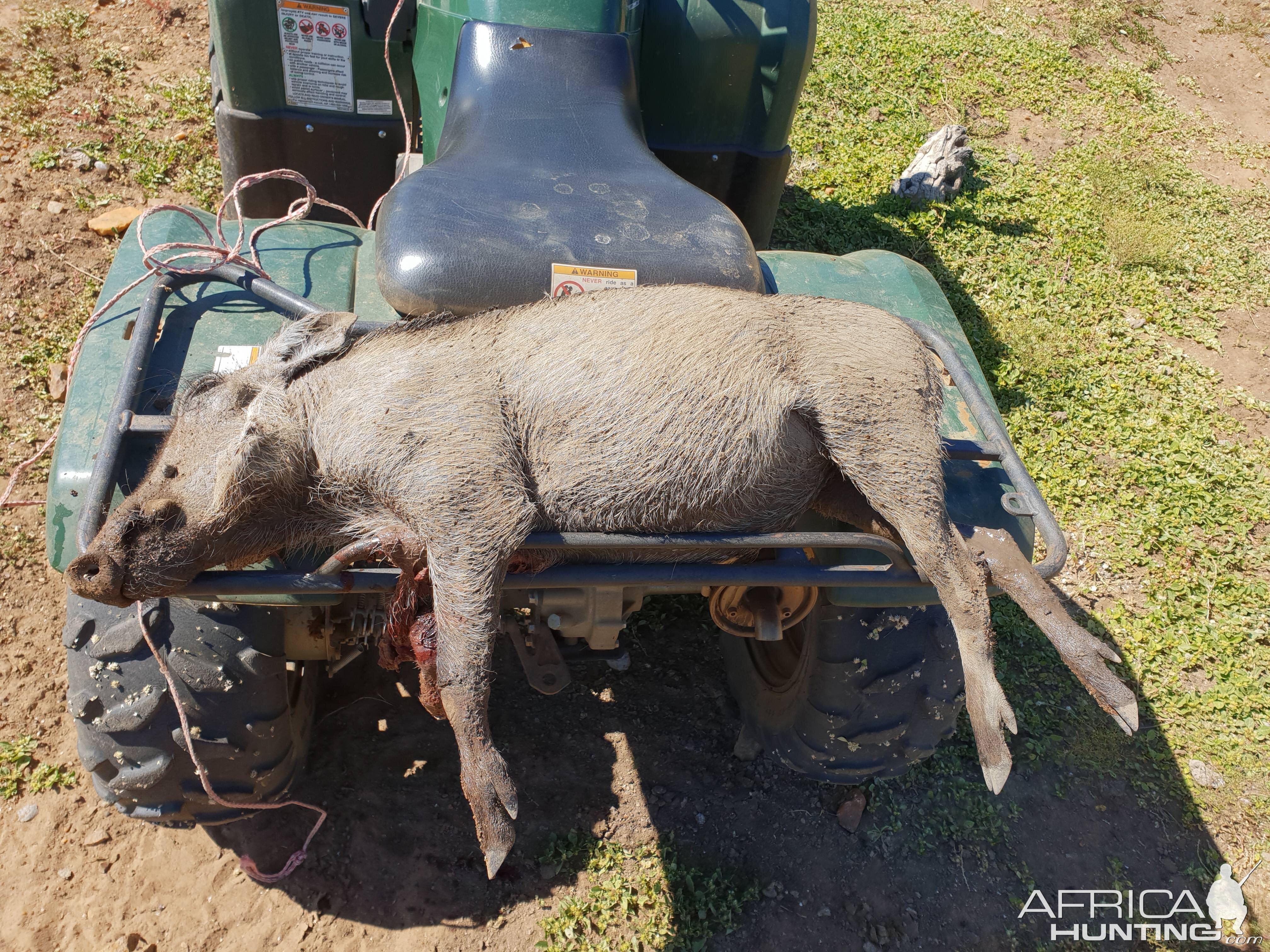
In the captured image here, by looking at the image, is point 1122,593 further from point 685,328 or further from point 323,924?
point 323,924

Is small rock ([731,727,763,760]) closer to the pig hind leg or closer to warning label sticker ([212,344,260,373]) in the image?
the pig hind leg

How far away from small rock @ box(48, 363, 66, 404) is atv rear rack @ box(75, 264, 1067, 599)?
102 inches

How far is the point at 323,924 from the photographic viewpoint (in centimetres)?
301

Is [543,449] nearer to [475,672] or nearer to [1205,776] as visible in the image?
[475,672]

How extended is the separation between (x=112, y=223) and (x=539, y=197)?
12.6 ft

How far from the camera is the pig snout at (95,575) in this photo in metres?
1.96

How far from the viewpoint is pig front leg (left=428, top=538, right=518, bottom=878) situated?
6.72 ft

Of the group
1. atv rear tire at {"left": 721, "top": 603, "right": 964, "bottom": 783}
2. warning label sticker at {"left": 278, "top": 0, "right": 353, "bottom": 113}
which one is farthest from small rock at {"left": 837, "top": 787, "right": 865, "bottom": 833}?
warning label sticker at {"left": 278, "top": 0, "right": 353, "bottom": 113}

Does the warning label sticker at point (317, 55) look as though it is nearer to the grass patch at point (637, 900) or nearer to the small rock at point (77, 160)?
the small rock at point (77, 160)

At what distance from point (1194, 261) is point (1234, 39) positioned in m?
4.15

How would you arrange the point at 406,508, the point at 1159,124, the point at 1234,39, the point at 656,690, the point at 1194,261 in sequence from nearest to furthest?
the point at 406,508 < the point at 656,690 < the point at 1194,261 < the point at 1159,124 < the point at 1234,39

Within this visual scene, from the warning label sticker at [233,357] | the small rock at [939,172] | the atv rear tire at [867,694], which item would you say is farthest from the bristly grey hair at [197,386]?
the small rock at [939,172]

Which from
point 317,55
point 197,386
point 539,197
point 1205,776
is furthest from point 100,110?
point 1205,776

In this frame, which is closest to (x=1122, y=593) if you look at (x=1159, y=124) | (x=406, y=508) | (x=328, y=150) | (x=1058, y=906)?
A: (x=1058, y=906)
